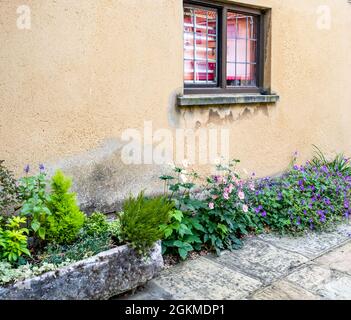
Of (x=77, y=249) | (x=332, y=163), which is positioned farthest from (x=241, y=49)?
(x=77, y=249)

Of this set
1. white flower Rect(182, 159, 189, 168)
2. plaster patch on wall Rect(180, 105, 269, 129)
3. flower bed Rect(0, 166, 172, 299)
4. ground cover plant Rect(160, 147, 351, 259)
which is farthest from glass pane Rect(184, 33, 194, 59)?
flower bed Rect(0, 166, 172, 299)

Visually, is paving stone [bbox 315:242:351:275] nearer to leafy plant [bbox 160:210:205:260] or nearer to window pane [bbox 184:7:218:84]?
leafy plant [bbox 160:210:205:260]

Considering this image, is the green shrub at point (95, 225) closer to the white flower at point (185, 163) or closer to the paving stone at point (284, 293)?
the white flower at point (185, 163)

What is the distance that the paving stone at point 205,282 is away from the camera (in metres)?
3.23

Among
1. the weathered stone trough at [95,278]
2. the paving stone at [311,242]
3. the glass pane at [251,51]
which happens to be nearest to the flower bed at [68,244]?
the weathered stone trough at [95,278]

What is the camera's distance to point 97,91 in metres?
3.79

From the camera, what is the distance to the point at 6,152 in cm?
328

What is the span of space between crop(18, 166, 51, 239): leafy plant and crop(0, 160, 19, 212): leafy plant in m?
0.06

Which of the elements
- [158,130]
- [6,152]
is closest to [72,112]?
[6,152]

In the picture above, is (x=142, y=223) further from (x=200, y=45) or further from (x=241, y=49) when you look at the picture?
(x=241, y=49)

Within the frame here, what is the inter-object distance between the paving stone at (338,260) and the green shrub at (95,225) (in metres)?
2.15
